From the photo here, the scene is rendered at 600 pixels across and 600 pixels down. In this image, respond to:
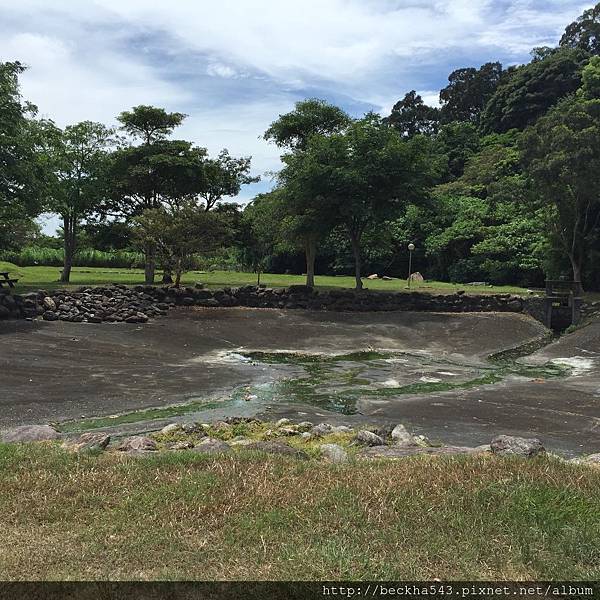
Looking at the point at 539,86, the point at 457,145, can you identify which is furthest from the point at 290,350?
the point at 539,86

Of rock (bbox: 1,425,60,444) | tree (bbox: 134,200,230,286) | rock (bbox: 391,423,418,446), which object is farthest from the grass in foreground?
tree (bbox: 134,200,230,286)

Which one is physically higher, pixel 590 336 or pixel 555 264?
pixel 555 264

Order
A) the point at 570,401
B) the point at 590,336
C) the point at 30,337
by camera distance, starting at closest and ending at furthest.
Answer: the point at 570,401 → the point at 30,337 → the point at 590,336

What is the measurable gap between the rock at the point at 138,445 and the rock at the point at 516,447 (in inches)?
139

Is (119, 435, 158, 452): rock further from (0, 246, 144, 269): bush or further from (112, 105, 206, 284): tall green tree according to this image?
(0, 246, 144, 269): bush

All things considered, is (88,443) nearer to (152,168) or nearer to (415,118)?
(152,168)

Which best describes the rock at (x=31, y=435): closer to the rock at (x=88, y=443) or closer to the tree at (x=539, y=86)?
the rock at (x=88, y=443)

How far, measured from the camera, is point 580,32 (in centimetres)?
6194

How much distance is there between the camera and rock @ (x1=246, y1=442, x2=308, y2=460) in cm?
596

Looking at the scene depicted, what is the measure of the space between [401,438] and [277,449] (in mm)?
2055

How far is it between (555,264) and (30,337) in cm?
2281

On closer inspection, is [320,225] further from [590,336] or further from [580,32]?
[580,32]

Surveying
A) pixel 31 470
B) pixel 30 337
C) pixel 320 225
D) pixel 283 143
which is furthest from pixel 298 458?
pixel 283 143

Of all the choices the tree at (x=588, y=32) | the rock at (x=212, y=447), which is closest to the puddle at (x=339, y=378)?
the rock at (x=212, y=447)
